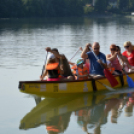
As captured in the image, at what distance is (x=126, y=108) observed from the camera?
8.22 meters

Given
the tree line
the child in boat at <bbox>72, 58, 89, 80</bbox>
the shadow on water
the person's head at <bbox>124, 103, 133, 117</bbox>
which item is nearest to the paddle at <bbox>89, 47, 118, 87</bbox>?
the shadow on water

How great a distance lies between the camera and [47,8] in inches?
3322

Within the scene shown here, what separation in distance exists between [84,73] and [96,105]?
1024 mm

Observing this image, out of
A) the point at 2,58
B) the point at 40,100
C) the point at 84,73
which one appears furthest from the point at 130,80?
the point at 2,58

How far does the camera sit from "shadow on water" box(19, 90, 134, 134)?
277 inches

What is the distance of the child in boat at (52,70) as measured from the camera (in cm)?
850

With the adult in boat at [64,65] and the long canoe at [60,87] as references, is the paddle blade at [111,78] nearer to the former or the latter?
the long canoe at [60,87]

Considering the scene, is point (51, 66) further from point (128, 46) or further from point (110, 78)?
point (128, 46)

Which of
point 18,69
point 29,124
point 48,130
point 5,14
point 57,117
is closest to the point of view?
point 48,130

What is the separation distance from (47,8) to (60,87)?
77174 millimetres

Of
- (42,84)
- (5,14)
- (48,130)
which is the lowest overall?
(48,130)

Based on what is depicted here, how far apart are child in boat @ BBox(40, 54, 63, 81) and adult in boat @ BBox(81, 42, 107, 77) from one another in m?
0.99

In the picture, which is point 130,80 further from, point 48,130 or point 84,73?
point 48,130

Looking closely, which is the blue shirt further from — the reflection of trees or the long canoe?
the reflection of trees
